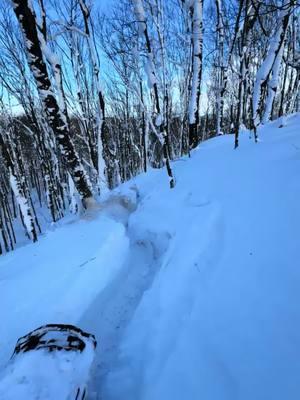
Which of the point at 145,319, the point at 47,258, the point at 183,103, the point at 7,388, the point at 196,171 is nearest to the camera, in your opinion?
the point at 7,388

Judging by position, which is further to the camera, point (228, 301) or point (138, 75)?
point (138, 75)

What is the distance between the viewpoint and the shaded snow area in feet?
7.20

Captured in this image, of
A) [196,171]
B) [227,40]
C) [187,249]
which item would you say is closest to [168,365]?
[187,249]

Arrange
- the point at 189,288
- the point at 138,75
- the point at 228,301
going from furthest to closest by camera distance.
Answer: the point at 138,75 < the point at 189,288 < the point at 228,301

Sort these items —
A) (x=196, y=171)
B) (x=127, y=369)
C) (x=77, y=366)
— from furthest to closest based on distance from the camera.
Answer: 1. (x=196, y=171)
2. (x=127, y=369)
3. (x=77, y=366)

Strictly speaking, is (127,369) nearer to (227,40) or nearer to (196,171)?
(196,171)

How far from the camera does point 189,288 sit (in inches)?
131

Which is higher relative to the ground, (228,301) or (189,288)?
(228,301)

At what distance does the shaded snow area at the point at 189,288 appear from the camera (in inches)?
86.4

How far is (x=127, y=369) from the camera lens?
108 inches

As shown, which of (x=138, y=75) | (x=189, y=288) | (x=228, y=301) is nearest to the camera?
(x=228, y=301)

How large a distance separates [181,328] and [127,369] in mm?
712

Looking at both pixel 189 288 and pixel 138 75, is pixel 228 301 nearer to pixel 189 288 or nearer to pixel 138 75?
pixel 189 288

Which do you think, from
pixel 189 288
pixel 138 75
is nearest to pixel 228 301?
pixel 189 288
